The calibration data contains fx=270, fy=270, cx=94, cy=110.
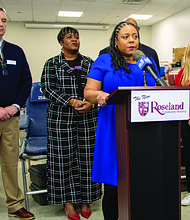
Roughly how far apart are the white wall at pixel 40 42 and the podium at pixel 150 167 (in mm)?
7938

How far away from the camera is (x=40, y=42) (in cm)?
860

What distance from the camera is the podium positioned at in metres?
1.01

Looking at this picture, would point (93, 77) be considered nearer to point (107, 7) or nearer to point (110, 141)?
point (110, 141)

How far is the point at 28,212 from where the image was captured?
2098mm

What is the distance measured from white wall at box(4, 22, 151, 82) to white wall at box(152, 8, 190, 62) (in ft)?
5.32

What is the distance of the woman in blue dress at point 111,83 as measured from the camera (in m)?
1.29

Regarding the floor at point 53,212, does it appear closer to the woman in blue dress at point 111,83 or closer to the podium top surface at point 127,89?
the woman in blue dress at point 111,83

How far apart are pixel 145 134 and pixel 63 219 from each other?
1.39 m

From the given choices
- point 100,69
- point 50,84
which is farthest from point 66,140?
point 100,69

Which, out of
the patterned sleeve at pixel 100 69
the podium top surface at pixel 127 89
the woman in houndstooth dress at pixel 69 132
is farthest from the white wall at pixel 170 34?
the podium top surface at pixel 127 89

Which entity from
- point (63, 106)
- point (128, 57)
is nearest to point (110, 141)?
point (128, 57)

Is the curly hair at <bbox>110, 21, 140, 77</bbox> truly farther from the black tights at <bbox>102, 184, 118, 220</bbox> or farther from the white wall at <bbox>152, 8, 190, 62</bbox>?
the white wall at <bbox>152, 8, 190, 62</bbox>

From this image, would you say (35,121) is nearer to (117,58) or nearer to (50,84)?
(50,84)

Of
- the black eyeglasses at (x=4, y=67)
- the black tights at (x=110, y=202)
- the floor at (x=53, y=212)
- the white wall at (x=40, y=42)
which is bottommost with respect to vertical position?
the floor at (x=53, y=212)
